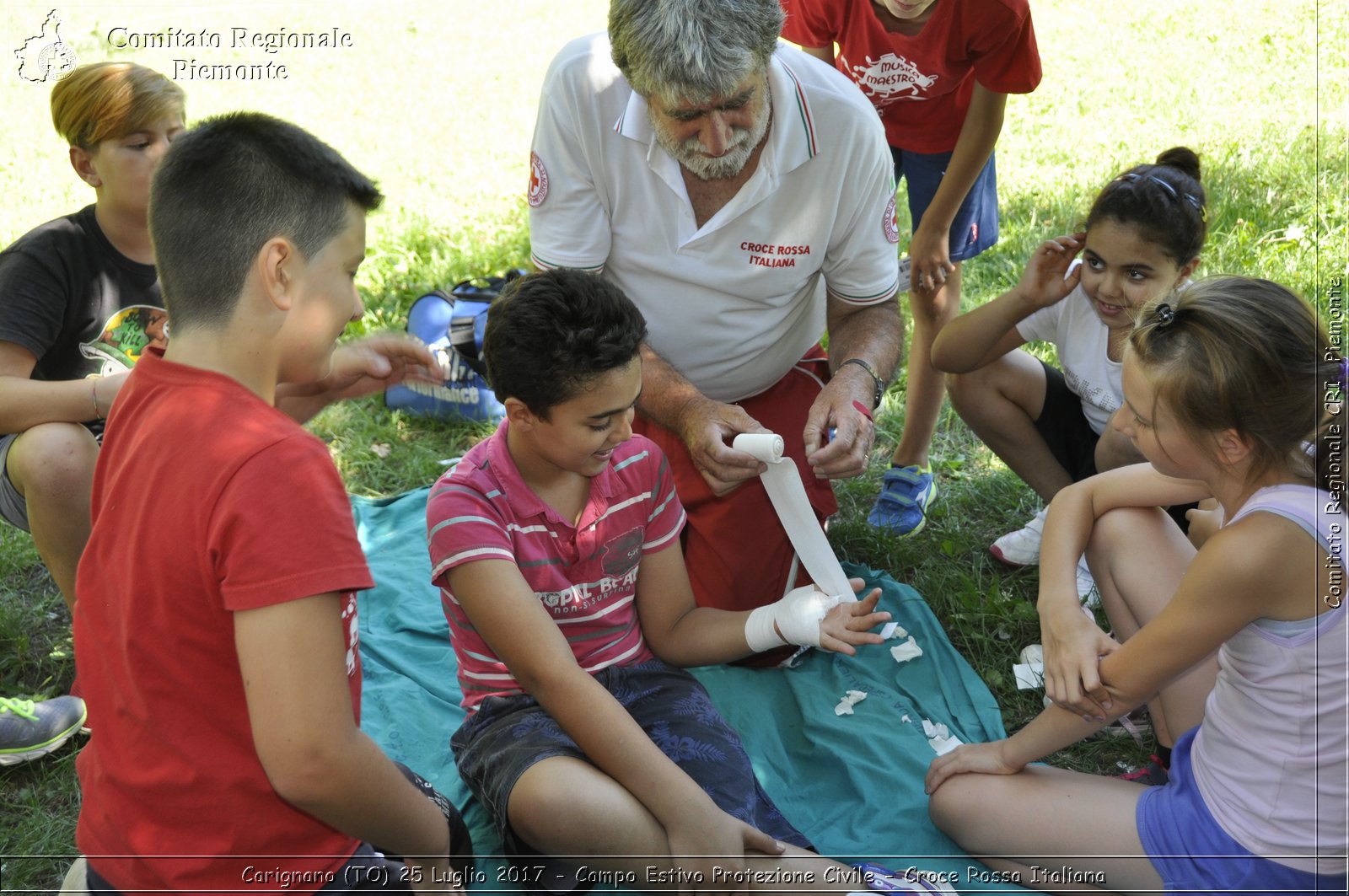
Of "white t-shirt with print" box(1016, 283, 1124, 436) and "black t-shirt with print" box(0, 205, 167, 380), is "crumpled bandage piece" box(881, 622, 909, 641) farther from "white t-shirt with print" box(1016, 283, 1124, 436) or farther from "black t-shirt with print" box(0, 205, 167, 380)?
"black t-shirt with print" box(0, 205, 167, 380)

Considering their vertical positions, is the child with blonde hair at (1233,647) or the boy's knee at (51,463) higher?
the child with blonde hair at (1233,647)

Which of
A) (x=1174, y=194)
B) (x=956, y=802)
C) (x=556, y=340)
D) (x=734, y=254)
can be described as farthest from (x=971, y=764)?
(x=1174, y=194)

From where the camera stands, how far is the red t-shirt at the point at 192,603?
4.69ft

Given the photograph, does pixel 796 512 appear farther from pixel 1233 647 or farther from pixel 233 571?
pixel 233 571

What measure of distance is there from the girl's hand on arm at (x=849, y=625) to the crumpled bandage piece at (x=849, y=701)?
383mm

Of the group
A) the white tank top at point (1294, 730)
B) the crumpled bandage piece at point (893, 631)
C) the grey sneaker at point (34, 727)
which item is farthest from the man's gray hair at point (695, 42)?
the grey sneaker at point (34, 727)

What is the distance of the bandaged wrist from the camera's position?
2324 mm

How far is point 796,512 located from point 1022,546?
3.04ft

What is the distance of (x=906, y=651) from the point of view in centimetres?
284

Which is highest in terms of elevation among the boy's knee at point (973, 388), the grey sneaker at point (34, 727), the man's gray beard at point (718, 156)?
the man's gray beard at point (718, 156)

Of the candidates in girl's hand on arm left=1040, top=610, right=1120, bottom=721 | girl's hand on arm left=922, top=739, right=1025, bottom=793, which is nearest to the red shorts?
girl's hand on arm left=922, top=739, right=1025, bottom=793

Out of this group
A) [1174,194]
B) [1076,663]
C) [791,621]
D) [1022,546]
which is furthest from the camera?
[1022,546]

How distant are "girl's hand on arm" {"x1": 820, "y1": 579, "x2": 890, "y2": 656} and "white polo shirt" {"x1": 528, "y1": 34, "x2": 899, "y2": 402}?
866 mm

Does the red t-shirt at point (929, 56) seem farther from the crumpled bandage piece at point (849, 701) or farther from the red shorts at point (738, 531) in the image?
the crumpled bandage piece at point (849, 701)
